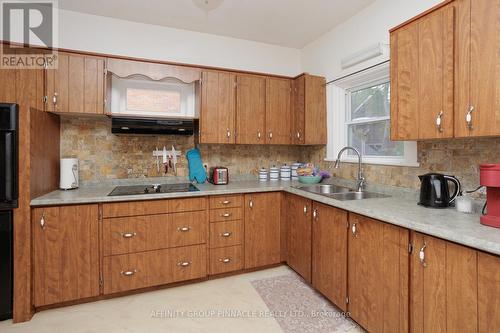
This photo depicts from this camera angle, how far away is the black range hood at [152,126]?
8.23 ft

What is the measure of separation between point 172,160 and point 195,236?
0.97 meters

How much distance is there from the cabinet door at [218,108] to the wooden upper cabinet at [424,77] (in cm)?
159

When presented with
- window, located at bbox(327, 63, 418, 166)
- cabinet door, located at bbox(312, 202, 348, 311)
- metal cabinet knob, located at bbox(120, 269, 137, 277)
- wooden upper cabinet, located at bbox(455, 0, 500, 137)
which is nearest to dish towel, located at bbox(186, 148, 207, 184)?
metal cabinet knob, located at bbox(120, 269, 137, 277)

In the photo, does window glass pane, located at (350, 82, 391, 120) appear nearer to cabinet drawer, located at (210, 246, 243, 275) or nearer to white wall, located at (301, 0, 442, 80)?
white wall, located at (301, 0, 442, 80)

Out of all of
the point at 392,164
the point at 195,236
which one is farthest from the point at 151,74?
the point at 392,164

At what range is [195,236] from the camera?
245cm

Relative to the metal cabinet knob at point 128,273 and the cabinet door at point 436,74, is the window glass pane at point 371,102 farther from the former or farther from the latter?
the metal cabinet knob at point 128,273

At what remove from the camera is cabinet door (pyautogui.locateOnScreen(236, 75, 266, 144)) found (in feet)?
9.50

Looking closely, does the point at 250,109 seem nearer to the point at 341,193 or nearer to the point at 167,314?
the point at 341,193

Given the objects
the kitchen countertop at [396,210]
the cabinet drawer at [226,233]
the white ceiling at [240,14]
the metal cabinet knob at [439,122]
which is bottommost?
the cabinet drawer at [226,233]

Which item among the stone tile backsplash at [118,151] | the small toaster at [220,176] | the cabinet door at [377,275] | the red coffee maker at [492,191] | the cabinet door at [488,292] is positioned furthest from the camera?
the small toaster at [220,176]

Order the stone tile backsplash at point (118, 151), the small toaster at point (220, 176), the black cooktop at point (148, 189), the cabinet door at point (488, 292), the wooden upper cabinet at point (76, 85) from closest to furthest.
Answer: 1. the cabinet door at point (488, 292)
2. the wooden upper cabinet at point (76, 85)
3. the black cooktop at point (148, 189)
4. the stone tile backsplash at point (118, 151)
5. the small toaster at point (220, 176)

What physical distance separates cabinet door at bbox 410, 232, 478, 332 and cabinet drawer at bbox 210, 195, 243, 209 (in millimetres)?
1573

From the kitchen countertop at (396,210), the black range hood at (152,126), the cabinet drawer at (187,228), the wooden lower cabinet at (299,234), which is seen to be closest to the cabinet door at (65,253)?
the kitchen countertop at (396,210)
